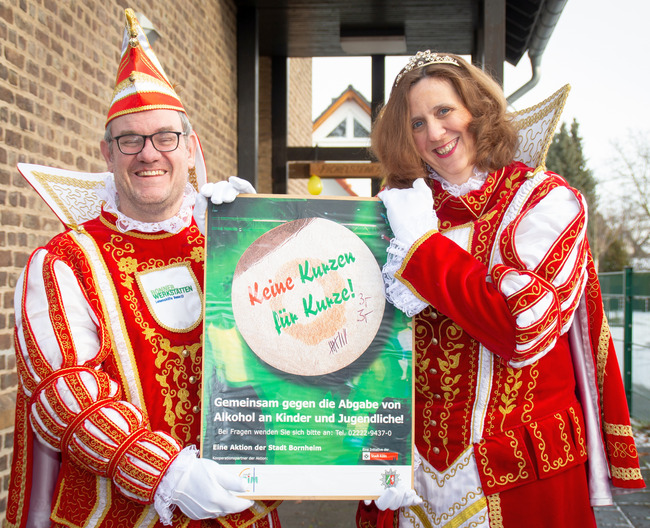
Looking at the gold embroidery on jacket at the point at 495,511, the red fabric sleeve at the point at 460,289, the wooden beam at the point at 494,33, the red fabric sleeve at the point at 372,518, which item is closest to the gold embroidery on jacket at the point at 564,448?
the gold embroidery on jacket at the point at 495,511

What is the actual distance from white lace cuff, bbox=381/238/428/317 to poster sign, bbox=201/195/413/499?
0.03 m

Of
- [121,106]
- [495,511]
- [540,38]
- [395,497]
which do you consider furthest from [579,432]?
[540,38]

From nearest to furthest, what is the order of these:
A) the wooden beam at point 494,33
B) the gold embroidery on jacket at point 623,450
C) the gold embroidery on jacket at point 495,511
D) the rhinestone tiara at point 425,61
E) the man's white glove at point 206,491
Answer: the man's white glove at point 206,491
the gold embroidery on jacket at point 495,511
the gold embroidery on jacket at point 623,450
the rhinestone tiara at point 425,61
the wooden beam at point 494,33

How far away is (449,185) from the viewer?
1.97m

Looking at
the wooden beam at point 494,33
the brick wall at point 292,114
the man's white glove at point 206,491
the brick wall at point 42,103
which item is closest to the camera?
the man's white glove at point 206,491

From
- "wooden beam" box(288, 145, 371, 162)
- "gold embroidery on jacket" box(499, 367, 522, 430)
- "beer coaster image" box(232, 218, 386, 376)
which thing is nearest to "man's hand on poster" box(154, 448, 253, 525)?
"beer coaster image" box(232, 218, 386, 376)

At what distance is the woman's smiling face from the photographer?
1940 millimetres

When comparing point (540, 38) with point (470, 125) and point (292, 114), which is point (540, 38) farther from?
point (470, 125)

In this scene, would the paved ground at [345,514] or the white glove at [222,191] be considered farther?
the paved ground at [345,514]

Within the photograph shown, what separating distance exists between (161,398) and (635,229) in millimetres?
40832

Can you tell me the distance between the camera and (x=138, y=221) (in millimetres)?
1860

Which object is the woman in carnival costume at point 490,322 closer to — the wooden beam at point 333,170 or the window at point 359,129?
the wooden beam at point 333,170

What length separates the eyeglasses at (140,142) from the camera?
5.89ft

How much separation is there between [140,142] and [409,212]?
0.77m
